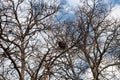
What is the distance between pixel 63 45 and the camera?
14617mm

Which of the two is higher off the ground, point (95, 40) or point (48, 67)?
point (95, 40)

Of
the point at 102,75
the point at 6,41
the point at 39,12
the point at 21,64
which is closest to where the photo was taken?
the point at 6,41

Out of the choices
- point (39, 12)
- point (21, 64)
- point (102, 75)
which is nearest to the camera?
point (21, 64)

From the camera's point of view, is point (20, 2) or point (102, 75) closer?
point (20, 2)

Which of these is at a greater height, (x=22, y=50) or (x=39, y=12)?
(x=39, y=12)

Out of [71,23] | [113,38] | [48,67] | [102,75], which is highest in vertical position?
[71,23]

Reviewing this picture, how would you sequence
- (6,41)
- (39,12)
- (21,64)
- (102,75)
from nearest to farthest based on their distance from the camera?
(6,41)
(21,64)
(39,12)
(102,75)

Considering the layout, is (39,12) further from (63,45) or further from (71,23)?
(71,23)

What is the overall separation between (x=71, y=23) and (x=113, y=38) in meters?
3.18

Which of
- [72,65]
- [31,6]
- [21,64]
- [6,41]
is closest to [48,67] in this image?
[21,64]

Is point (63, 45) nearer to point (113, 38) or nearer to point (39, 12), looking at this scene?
point (39, 12)

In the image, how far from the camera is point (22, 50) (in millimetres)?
14086

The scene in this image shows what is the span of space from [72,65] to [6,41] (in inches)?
366

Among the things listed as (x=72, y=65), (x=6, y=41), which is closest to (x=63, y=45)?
(x=6, y=41)
